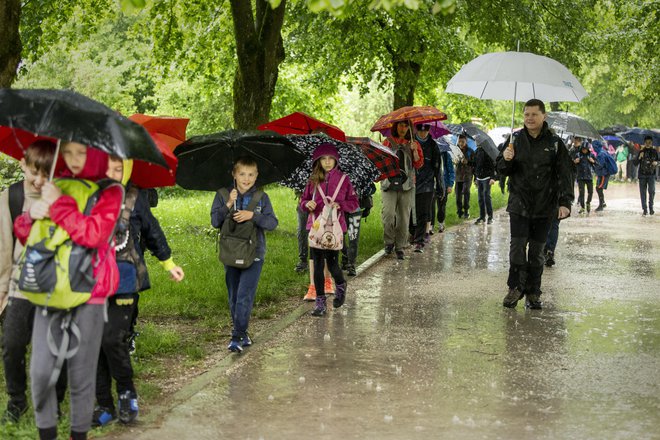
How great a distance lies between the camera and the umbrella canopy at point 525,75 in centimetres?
1030

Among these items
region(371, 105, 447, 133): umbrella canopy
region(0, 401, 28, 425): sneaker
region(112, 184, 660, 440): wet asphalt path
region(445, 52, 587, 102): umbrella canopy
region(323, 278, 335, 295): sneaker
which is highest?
region(445, 52, 587, 102): umbrella canopy

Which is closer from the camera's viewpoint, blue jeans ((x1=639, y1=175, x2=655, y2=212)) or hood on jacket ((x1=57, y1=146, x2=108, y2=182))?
hood on jacket ((x1=57, y1=146, x2=108, y2=182))

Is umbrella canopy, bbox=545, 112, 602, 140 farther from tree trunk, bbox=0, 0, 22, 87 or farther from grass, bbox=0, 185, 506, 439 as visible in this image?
tree trunk, bbox=0, 0, 22, 87

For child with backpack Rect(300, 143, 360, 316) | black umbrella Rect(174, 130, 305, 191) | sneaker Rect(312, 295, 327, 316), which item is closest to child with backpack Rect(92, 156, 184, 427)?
black umbrella Rect(174, 130, 305, 191)

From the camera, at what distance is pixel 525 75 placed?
10273mm

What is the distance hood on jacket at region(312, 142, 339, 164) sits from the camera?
32.2 feet

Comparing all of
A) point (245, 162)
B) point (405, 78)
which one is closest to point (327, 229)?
point (245, 162)

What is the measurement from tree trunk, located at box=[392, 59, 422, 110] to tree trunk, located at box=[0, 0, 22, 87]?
16187 millimetres

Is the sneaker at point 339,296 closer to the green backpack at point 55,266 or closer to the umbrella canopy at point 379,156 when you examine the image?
the umbrella canopy at point 379,156

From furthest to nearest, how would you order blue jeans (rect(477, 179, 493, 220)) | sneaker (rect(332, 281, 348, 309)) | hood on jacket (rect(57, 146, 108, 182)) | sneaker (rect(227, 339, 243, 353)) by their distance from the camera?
blue jeans (rect(477, 179, 493, 220)) → sneaker (rect(332, 281, 348, 309)) → sneaker (rect(227, 339, 243, 353)) → hood on jacket (rect(57, 146, 108, 182))

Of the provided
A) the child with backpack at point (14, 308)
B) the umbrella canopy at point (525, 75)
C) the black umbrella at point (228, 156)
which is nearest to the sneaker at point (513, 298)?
the umbrella canopy at point (525, 75)

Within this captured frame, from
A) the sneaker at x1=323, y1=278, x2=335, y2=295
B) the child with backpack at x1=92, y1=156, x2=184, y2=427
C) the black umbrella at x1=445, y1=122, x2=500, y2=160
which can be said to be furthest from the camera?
the black umbrella at x1=445, y1=122, x2=500, y2=160

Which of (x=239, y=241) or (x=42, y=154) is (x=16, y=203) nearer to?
(x=42, y=154)

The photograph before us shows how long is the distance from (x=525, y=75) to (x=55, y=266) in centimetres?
660
